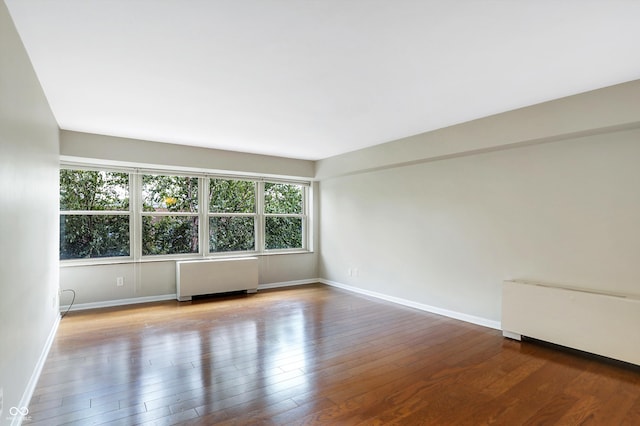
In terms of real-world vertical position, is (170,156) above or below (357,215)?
above

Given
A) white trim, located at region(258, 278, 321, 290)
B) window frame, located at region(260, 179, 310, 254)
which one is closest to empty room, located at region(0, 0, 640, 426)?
white trim, located at region(258, 278, 321, 290)

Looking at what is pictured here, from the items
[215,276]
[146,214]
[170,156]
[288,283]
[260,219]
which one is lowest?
[288,283]

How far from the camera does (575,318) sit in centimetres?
306

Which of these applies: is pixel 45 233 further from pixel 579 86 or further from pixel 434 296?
pixel 579 86

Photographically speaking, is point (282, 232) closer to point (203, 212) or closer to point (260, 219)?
point (260, 219)

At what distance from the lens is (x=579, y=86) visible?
2891 mm

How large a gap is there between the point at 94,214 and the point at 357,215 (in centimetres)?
405

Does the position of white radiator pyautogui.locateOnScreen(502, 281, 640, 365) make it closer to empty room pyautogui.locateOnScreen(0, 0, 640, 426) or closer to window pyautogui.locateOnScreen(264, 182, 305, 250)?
empty room pyautogui.locateOnScreen(0, 0, 640, 426)

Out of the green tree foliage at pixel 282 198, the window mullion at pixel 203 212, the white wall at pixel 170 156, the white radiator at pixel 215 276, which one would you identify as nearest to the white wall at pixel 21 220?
the white wall at pixel 170 156

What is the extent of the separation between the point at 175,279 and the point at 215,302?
0.82m

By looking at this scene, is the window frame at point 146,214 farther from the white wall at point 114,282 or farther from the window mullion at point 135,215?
the white wall at point 114,282

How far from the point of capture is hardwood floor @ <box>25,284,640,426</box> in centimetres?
214

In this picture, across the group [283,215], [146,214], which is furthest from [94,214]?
[283,215]

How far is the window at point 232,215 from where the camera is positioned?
5.80 metres
